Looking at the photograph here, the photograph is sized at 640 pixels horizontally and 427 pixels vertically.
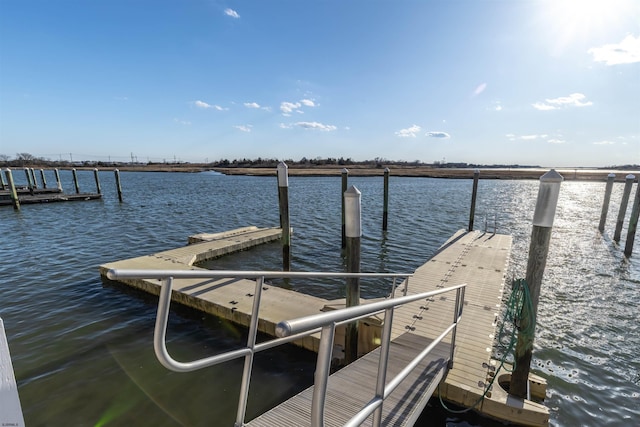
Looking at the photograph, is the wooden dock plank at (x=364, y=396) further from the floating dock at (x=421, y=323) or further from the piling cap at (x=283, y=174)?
the piling cap at (x=283, y=174)

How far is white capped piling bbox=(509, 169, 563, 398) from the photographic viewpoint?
3.52 meters

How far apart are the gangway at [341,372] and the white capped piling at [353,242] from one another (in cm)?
86

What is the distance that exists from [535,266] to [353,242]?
235 cm

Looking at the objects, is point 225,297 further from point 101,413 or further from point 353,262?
point 353,262

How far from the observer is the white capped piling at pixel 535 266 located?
352 centimetres

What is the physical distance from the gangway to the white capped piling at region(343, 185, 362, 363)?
0.86 m

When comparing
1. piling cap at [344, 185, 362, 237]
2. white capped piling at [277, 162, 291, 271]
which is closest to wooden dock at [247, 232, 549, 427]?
piling cap at [344, 185, 362, 237]

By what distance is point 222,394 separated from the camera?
4621 mm

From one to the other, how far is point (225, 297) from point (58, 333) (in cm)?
316

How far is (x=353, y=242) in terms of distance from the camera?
192 inches

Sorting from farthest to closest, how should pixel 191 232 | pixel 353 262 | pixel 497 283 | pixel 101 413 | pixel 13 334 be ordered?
1. pixel 191 232
2. pixel 497 283
3. pixel 13 334
4. pixel 353 262
5. pixel 101 413

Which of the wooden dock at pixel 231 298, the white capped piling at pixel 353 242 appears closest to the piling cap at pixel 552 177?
the white capped piling at pixel 353 242

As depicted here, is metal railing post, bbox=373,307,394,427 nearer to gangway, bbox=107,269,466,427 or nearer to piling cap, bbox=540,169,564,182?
gangway, bbox=107,269,466,427

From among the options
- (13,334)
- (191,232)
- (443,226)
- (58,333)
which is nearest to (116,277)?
(58,333)
